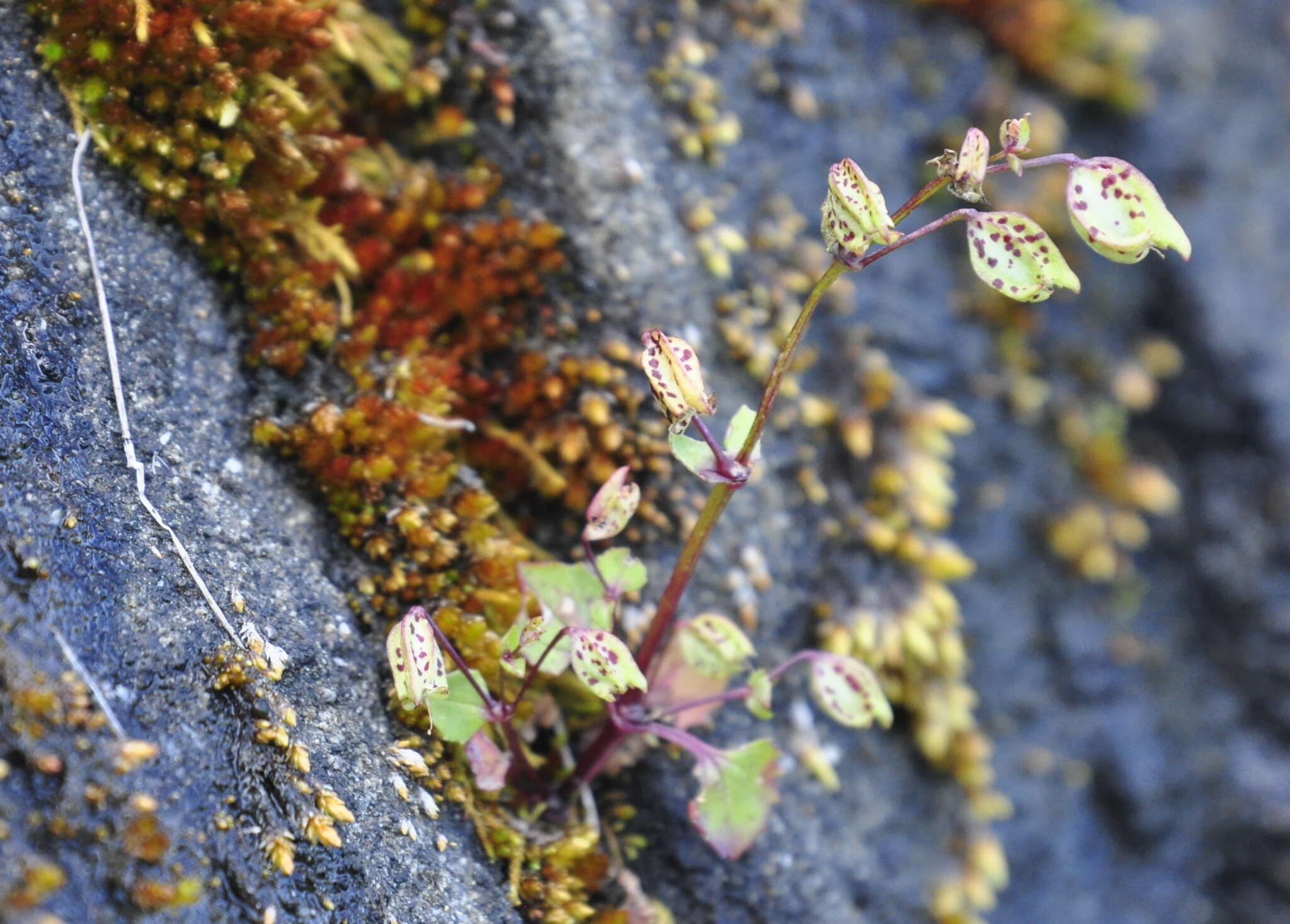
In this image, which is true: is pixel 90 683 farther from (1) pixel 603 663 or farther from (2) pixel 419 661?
(1) pixel 603 663

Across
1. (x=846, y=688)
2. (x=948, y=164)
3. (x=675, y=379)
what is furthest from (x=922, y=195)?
(x=846, y=688)

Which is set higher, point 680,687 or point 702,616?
point 702,616

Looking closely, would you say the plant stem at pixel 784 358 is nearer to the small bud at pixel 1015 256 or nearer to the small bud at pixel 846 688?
the small bud at pixel 1015 256

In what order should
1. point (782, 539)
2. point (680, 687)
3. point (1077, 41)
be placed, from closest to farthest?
point (680, 687), point (782, 539), point (1077, 41)

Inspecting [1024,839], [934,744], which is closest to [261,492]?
[934,744]

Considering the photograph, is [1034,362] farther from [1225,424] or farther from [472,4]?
[472,4]

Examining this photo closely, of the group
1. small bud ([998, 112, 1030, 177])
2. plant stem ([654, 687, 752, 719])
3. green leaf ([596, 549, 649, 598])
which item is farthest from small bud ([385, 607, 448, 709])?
small bud ([998, 112, 1030, 177])
